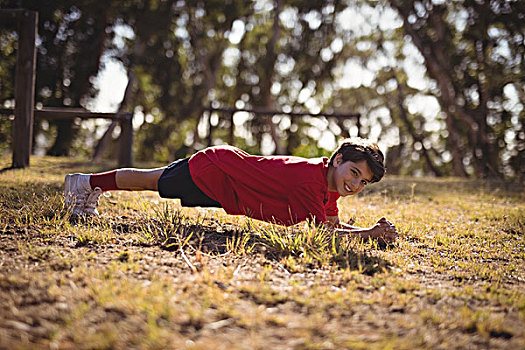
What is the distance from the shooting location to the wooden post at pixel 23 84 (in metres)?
6.34

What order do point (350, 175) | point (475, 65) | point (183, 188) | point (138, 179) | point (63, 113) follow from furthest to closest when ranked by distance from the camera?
point (475, 65) → point (63, 113) → point (138, 179) → point (183, 188) → point (350, 175)

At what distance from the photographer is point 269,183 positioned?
3.25 metres

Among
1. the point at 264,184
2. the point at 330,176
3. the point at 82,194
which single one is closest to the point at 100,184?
the point at 82,194

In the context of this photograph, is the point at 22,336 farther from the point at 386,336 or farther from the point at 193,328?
the point at 386,336

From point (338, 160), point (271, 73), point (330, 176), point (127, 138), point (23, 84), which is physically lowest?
point (330, 176)

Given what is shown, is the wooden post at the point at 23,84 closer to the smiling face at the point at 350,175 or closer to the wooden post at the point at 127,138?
the wooden post at the point at 127,138

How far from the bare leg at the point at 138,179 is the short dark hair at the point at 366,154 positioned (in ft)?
4.46

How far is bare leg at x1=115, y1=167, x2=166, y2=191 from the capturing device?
3521 millimetres

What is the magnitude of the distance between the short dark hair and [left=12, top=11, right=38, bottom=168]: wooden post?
16.3ft


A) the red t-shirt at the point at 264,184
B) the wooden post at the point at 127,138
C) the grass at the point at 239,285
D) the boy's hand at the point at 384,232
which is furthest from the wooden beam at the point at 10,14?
the boy's hand at the point at 384,232

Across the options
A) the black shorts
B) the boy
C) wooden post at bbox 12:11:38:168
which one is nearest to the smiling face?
the boy

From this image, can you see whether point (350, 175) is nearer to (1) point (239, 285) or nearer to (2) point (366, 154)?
(2) point (366, 154)

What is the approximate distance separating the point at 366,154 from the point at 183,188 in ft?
4.47

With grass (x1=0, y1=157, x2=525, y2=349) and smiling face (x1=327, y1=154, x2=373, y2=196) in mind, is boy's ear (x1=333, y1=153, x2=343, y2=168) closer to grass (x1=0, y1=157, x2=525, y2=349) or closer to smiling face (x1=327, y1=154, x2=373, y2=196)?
smiling face (x1=327, y1=154, x2=373, y2=196)
